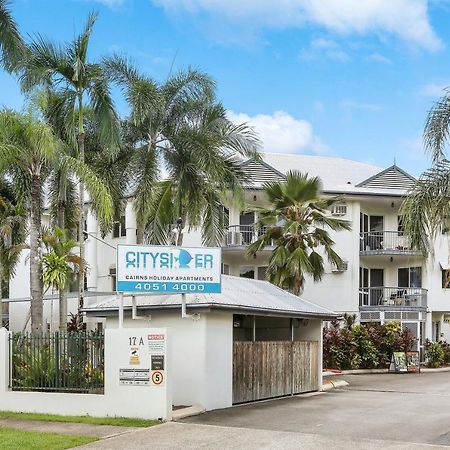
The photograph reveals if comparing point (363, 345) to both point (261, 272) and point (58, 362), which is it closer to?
point (261, 272)

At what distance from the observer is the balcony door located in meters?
41.2

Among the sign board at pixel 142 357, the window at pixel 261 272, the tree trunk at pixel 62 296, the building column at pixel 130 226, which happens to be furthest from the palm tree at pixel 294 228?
the sign board at pixel 142 357

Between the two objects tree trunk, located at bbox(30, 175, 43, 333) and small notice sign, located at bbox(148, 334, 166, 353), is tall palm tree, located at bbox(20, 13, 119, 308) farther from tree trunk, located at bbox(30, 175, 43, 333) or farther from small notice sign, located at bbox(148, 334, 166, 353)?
small notice sign, located at bbox(148, 334, 166, 353)

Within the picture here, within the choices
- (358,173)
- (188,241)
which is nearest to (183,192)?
(188,241)

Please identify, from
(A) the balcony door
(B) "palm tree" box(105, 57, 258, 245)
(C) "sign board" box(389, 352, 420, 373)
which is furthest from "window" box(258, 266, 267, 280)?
(B) "palm tree" box(105, 57, 258, 245)

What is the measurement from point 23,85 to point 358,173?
2441 centimetres

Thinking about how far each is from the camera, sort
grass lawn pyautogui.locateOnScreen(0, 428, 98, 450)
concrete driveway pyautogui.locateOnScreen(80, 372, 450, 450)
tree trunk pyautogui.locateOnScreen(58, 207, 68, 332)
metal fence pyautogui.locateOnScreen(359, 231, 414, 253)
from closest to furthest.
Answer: grass lawn pyautogui.locateOnScreen(0, 428, 98, 450) → concrete driveway pyautogui.locateOnScreen(80, 372, 450, 450) → tree trunk pyautogui.locateOnScreen(58, 207, 68, 332) → metal fence pyautogui.locateOnScreen(359, 231, 414, 253)

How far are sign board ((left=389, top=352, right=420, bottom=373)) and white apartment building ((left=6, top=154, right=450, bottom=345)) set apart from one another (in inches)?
156

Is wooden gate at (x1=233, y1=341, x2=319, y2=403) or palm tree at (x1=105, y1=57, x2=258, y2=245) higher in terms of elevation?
palm tree at (x1=105, y1=57, x2=258, y2=245)

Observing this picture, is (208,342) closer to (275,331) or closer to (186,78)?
(275,331)

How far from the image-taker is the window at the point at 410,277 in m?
42.9


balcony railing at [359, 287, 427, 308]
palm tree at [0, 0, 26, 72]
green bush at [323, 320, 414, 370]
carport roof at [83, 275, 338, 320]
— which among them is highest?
palm tree at [0, 0, 26, 72]

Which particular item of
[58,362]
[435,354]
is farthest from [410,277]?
[58,362]

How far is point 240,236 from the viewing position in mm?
40812
